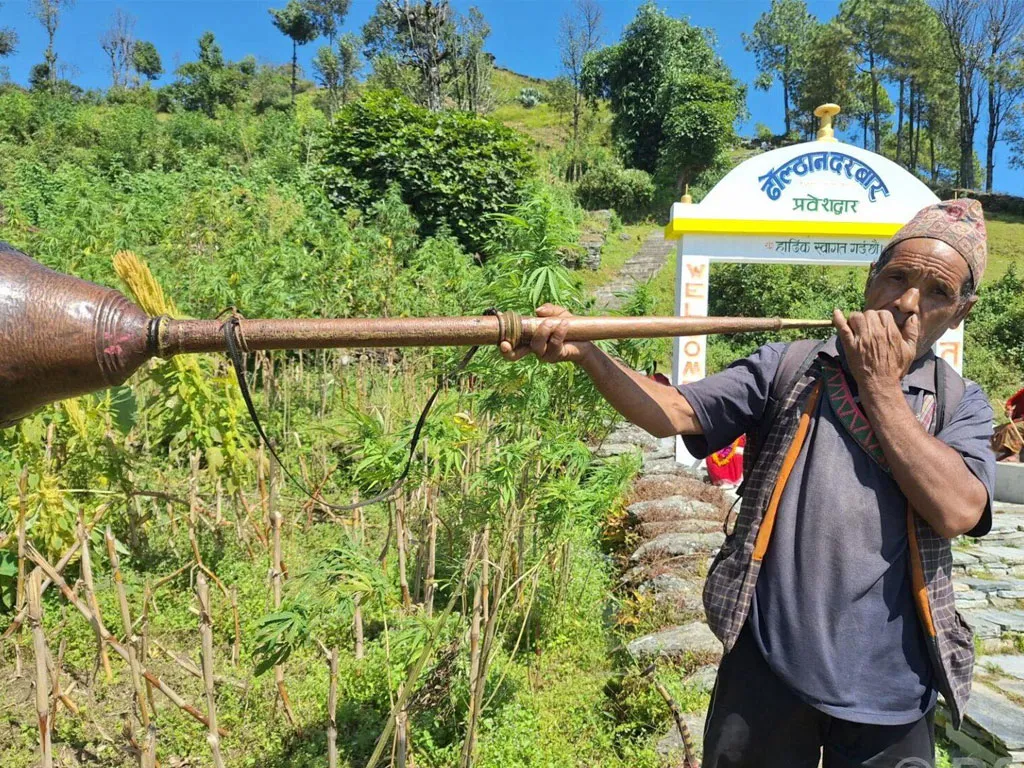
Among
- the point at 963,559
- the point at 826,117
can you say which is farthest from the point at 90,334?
the point at 826,117

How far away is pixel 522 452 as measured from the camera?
A: 277cm

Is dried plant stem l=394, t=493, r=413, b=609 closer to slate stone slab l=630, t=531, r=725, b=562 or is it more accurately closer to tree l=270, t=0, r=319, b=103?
slate stone slab l=630, t=531, r=725, b=562

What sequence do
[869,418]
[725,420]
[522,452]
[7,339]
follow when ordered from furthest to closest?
1. [522,452]
2. [725,420]
3. [869,418]
4. [7,339]

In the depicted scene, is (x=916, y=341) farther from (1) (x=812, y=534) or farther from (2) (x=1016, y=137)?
(2) (x=1016, y=137)

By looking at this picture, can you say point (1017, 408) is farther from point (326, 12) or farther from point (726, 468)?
point (326, 12)

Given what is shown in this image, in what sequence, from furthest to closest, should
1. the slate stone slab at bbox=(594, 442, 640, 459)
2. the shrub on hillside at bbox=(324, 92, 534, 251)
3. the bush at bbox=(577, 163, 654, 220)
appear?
the bush at bbox=(577, 163, 654, 220) → the shrub on hillside at bbox=(324, 92, 534, 251) → the slate stone slab at bbox=(594, 442, 640, 459)

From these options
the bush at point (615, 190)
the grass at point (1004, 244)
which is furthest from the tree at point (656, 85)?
the grass at point (1004, 244)

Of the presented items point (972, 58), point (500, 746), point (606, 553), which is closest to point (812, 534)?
point (500, 746)

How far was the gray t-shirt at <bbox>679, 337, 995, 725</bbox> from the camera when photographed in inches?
59.4

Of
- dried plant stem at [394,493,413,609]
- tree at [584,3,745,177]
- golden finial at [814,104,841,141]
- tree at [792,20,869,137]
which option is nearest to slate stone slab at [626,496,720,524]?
dried plant stem at [394,493,413,609]

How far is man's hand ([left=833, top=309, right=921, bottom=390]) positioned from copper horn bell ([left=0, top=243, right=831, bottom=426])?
905 mm

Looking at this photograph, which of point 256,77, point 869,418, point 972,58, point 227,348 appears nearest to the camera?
point 227,348

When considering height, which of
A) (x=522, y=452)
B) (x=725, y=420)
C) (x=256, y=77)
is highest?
(x=256, y=77)

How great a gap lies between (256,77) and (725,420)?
145ft
